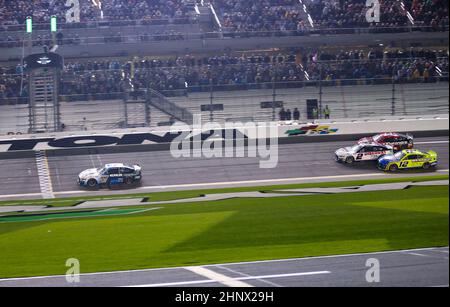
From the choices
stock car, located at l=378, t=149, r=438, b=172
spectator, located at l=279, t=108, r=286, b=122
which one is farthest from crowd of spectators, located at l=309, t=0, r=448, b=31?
stock car, located at l=378, t=149, r=438, b=172

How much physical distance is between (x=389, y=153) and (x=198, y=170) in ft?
23.7

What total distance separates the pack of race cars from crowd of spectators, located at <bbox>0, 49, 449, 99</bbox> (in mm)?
3536

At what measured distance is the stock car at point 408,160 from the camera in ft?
81.8

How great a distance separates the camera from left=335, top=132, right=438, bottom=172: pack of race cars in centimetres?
2509

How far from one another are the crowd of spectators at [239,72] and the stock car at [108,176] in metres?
6.34

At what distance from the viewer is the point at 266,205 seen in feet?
60.7

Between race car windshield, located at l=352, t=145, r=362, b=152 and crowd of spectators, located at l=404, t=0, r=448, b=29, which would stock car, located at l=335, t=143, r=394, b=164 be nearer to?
race car windshield, located at l=352, t=145, r=362, b=152

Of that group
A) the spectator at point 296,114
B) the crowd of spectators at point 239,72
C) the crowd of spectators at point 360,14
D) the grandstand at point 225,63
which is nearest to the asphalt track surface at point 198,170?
the spectator at point 296,114

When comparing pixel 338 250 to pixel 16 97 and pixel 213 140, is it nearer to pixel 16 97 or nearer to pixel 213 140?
pixel 213 140

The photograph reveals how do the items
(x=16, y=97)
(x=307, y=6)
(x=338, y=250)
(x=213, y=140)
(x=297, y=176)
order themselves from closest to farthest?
(x=338, y=250) < (x=297, y=176) < (x=213, y=140) < (x=16, y=97) < (x=307, y=6)

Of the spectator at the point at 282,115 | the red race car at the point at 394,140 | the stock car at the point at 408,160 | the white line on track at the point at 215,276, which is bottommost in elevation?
the stock car at the point at 408,160

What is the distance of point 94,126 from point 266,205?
1230cm

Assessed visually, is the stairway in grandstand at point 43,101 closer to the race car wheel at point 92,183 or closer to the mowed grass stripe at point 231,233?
the race car wheel at point 92,183

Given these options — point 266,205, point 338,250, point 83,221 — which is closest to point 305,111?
point 266,205
